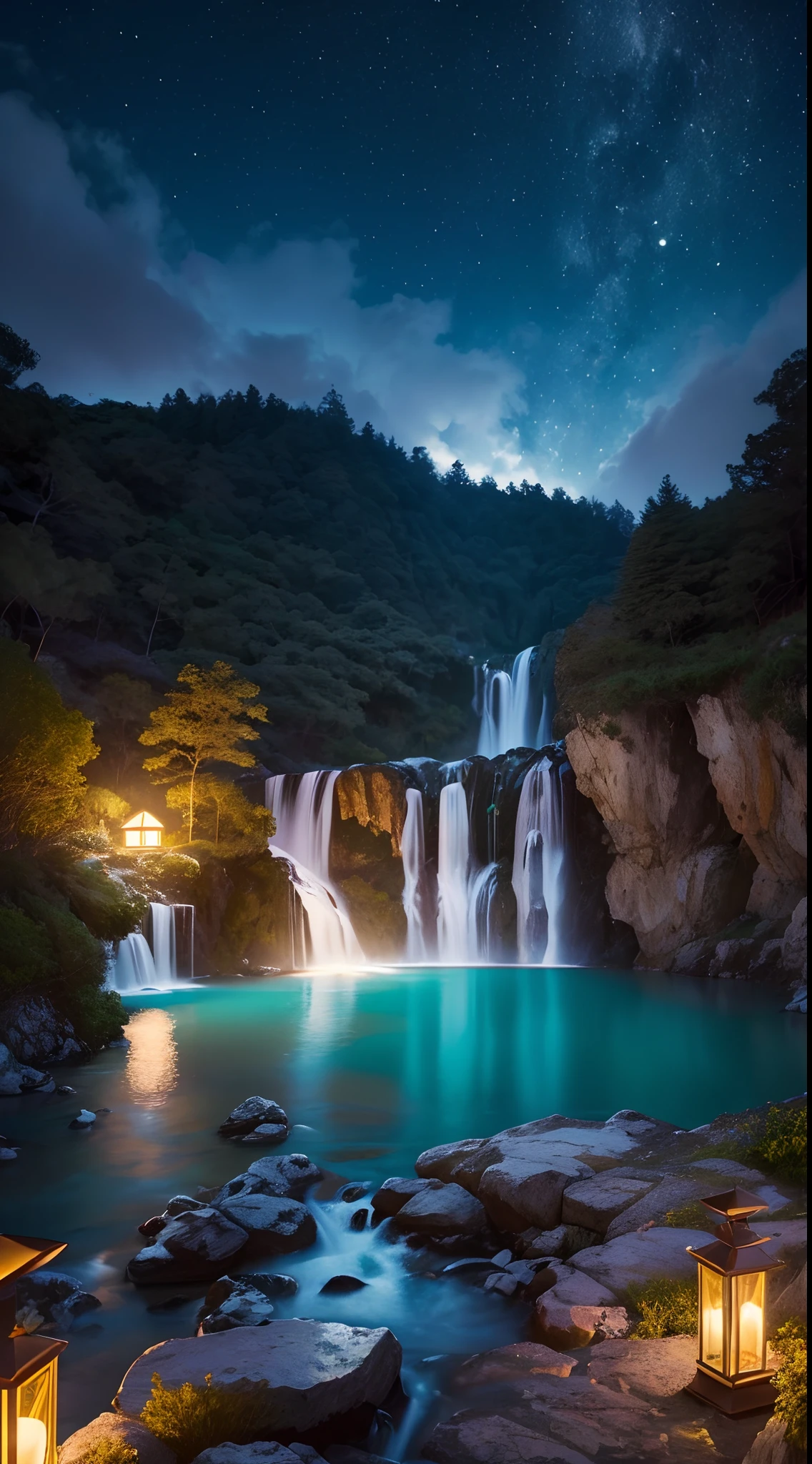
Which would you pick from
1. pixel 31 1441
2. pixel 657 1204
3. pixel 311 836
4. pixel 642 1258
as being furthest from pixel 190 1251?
pixel 311 836

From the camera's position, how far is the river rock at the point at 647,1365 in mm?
3850

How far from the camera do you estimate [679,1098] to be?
10.8 m

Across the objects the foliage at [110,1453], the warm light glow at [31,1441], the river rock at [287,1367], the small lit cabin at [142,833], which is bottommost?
the river rock at [287,1367]

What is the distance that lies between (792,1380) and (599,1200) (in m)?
3.31

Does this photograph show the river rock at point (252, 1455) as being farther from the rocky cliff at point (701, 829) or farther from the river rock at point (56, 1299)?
the rocky cliff at point (701, 829)

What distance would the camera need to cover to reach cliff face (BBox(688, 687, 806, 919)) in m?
19.1

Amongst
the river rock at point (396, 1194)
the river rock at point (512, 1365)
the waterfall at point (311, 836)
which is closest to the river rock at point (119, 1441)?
the river rock at point (512, 1365)

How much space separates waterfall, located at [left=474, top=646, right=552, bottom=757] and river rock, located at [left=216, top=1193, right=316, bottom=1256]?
30.0m

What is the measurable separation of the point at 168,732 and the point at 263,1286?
22168 mm

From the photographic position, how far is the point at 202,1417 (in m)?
3.74

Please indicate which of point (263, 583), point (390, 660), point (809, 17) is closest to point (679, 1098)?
point (809, 17)

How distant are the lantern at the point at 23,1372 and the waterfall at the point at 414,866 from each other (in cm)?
2477

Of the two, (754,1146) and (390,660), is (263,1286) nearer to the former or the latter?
(754,1146)

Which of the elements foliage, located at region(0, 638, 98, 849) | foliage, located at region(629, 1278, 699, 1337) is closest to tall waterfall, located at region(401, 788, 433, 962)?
foliage, located at region(0, 638, 98, 849)
